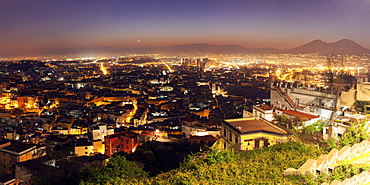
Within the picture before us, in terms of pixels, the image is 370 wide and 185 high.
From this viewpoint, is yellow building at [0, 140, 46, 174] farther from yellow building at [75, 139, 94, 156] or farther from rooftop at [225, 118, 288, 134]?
rooftop at [225, 118, 288, 134]

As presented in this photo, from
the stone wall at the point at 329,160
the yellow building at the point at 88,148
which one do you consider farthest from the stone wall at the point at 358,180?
the yellow building at the point at 88,148

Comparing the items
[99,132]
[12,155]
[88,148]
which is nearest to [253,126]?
[88,148]

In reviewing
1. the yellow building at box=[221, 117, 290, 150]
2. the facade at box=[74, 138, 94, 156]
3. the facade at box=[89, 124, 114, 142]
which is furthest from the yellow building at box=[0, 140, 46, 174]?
the yellow building at box=[221, 117, 290, 150]

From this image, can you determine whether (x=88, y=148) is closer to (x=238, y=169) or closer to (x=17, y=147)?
(x=17, y=147)

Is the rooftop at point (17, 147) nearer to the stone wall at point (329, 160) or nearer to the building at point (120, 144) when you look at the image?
the building at point (120, 144)

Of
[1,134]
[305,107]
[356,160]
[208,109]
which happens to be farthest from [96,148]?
[208,109]

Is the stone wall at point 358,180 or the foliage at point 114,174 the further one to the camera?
the foliage at point 114,174
